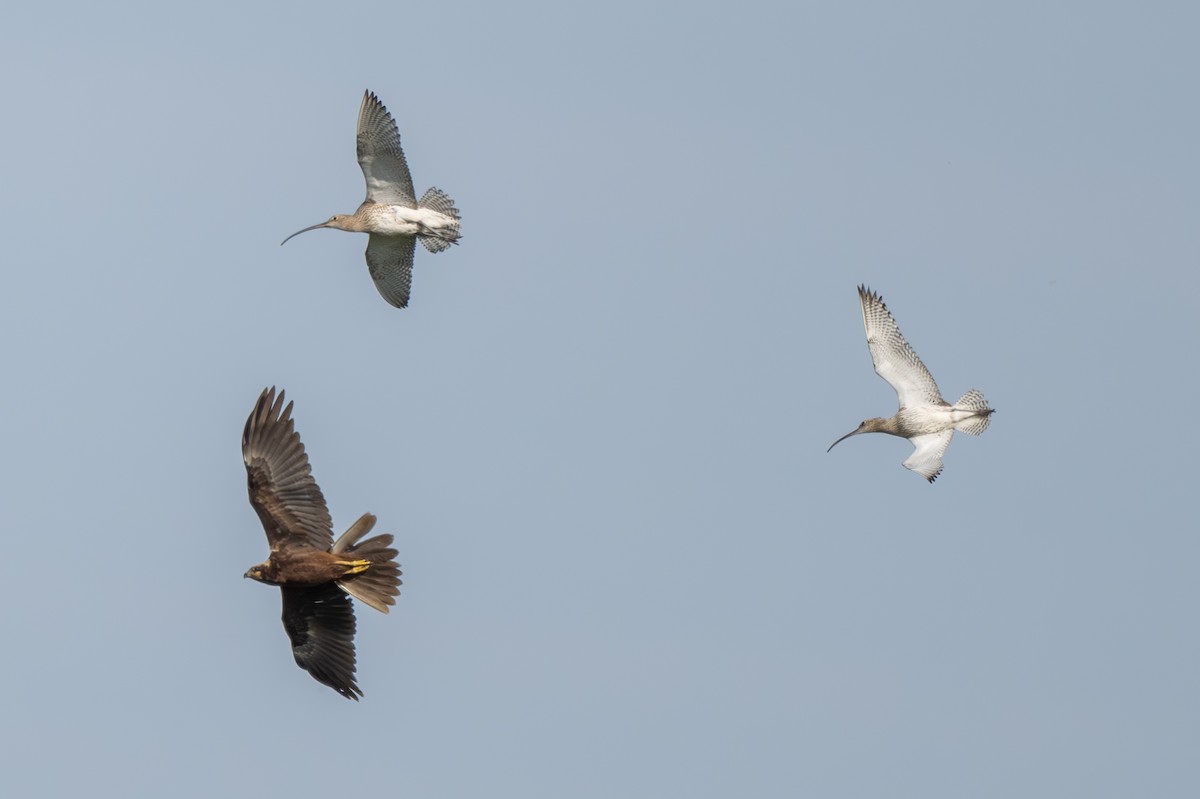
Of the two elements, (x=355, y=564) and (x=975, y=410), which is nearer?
Answer: (x=355, y=564)

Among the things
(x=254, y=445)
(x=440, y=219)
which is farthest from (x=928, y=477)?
(x=254, y=445)

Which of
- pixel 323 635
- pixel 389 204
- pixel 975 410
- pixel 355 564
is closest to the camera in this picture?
pixel 355 564

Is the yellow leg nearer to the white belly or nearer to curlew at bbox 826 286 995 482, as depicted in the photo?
the white belly

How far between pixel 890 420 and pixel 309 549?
37.5ft

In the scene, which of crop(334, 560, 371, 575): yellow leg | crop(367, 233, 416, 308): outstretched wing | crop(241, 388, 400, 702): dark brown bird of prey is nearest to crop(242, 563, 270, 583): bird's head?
crop(241, 388, 400, 702): dark brown bird of prey

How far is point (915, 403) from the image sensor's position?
Result: 125 feet

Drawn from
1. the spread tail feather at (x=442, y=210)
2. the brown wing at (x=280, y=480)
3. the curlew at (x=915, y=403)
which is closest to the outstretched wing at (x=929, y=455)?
the curlew at (x=915, y=403)

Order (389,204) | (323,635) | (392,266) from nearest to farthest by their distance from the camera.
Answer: (323,635)
(389,204)
(392,266)

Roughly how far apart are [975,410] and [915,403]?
1150mm

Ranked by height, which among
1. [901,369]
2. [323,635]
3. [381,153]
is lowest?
[323,635]

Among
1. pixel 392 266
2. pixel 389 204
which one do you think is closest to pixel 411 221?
pixel 389 204

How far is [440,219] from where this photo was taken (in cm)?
3859

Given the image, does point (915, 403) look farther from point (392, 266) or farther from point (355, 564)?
point (355, 564)

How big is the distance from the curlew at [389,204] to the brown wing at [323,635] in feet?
29.7
